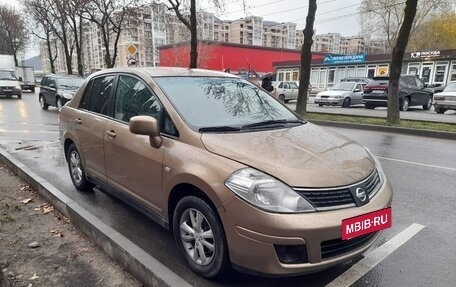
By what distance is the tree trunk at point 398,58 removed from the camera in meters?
11.6

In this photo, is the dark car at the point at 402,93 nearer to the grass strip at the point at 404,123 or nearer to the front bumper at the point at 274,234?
the grass strip at the point at 404,123

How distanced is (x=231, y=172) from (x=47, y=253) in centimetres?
214

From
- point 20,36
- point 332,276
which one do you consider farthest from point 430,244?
point 20,36

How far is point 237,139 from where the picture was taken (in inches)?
120

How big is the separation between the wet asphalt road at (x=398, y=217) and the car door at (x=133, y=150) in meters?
0.45

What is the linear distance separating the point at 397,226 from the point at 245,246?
233 cm

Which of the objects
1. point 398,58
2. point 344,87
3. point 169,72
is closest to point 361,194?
point 169,72

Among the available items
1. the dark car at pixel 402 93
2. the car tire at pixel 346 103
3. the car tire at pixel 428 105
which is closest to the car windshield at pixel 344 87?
the car tire at pixel 346 103

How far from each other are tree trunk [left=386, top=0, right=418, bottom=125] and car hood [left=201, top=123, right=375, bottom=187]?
9761 mm

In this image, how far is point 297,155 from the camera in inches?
113

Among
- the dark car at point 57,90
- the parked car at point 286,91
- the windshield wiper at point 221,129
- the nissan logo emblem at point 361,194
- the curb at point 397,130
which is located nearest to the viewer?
the nissan logo emblem at point 361,194

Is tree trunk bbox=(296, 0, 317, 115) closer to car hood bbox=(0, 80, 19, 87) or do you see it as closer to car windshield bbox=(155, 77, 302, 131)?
car windshield bbox=(155, 77, 302, 131)

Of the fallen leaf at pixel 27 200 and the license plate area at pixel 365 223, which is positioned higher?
the license plate area at pixel 365 223

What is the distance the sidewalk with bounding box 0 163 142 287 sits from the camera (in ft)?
10.1
